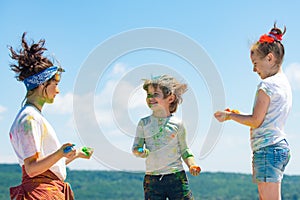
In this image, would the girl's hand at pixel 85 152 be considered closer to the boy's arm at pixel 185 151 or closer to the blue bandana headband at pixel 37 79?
the blue bandana headband at pixel 37 79

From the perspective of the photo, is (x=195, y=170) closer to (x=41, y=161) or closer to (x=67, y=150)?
(x=67, y=150)

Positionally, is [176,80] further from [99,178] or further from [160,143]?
[99,178]

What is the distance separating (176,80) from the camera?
6.44 meters

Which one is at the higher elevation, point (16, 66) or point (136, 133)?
point (16, 66)

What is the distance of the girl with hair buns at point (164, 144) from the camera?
622 cm

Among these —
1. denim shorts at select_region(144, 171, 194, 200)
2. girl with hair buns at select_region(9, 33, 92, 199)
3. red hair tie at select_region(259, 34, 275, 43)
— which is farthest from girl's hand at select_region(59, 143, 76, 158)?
red hair tie at select_region(259, 34, 275, 43)

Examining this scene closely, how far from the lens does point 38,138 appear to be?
503 centimetres

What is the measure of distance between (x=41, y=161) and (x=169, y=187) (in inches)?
74.2

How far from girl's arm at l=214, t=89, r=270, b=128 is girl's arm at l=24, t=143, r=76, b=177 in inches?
70.9

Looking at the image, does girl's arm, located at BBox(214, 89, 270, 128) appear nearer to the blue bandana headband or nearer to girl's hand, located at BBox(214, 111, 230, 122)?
girl's hand, located at BBox(214, 111, 230, 122)

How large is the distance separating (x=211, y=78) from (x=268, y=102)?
687 millimetres

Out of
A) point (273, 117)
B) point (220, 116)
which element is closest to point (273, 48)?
point (273, 117)

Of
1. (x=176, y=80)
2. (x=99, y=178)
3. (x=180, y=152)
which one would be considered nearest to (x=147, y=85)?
(x=176, y=80)

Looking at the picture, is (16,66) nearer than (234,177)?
Yes
